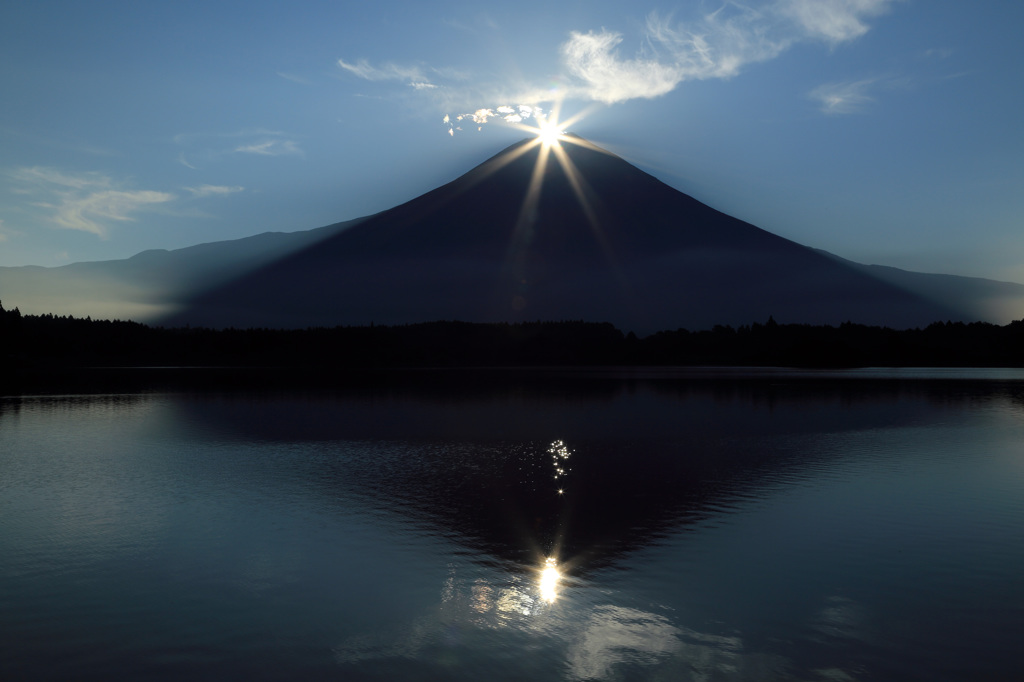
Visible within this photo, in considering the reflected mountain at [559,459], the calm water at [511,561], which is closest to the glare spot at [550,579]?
the calm water at [511,561]

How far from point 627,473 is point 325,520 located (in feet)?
37.0

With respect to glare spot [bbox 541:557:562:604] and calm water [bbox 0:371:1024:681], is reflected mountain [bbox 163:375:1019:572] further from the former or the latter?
glare spot [bbox 541:557:562:604]

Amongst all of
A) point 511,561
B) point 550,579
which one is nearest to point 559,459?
point 511,561

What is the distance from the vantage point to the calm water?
950cm

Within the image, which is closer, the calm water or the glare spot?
the calm water

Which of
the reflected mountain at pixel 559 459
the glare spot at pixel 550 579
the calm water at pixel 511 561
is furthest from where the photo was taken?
the reflected mountain at pixel 559 459

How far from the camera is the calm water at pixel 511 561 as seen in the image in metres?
9.50

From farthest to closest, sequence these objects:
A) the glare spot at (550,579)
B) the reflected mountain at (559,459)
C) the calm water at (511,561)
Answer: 1. the reflected mountain at (559,459)
2. the glare spot at (550,579)
3. the calm water at (511,561)

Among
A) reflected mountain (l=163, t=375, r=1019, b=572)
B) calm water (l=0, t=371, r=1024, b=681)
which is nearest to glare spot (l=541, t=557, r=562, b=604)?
calm water (l=0, t=371, r=1024, b=681)

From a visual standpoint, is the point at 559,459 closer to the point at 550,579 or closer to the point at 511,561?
the point at 511,561

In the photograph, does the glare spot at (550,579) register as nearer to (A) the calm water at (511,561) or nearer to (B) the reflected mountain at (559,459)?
(A) the calm water at (511,561)

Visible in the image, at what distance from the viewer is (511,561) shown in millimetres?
13750

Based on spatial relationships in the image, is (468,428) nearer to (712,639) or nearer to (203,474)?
(203,474)

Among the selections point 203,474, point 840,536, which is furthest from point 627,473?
point 203,474
